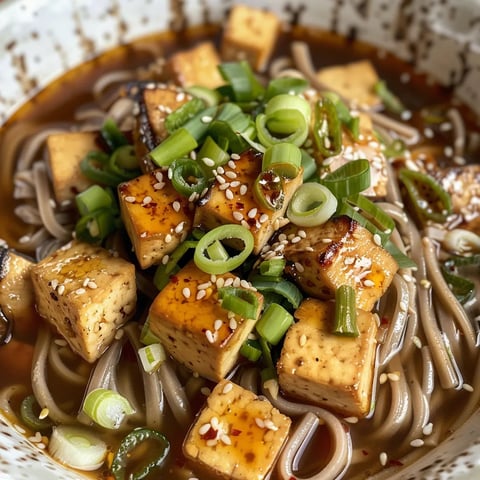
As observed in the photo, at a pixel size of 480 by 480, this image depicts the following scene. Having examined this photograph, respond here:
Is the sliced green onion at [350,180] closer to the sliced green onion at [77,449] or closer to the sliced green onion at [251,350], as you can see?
the sliced green onion at [251,350]

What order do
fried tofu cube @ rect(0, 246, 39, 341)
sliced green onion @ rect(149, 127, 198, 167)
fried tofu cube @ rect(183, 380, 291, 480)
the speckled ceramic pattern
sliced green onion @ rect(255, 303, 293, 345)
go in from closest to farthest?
fried tofu cube @ rect(183, 380, 291, 480) → sliced green onion @ rect(255, 303, 293, 345) → sliced green onion @ rect(149, 127, 198, 167) → fried tofu cube @ rect(0, 246, 39, 341) → the speckled ceramic pattern

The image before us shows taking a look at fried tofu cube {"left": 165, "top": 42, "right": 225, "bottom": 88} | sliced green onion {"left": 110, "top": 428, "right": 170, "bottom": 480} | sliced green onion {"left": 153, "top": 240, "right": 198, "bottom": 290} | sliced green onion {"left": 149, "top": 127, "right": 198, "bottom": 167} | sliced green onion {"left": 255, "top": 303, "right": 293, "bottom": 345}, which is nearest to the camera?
sliced green onion {"left": 110, "top": 428, "right": 170, "bottom": 480}

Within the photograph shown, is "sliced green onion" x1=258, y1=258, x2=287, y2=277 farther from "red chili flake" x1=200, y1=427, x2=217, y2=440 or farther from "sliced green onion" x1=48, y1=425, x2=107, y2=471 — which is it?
"sliced green onion" x1=48, y1=425, x2=107, y2=471

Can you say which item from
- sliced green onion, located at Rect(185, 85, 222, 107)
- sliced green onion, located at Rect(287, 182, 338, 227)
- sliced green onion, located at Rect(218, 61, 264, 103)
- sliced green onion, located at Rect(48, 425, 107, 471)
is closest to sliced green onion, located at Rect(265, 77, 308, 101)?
sliced green onion, located at Rect(218, 61, 264, 103)

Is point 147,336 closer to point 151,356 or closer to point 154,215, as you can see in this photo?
point 151,356

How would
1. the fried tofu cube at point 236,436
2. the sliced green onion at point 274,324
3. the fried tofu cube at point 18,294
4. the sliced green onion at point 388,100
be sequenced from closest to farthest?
the fried tofu cube at point 236,436 < the sliced green onion at point 274,324 < the fried tofu cube at point 18,294 < the sliced green onion at point 388,100

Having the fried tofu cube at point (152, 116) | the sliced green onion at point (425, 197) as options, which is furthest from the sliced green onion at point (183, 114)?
the sliced green onion at point (425, 197)
